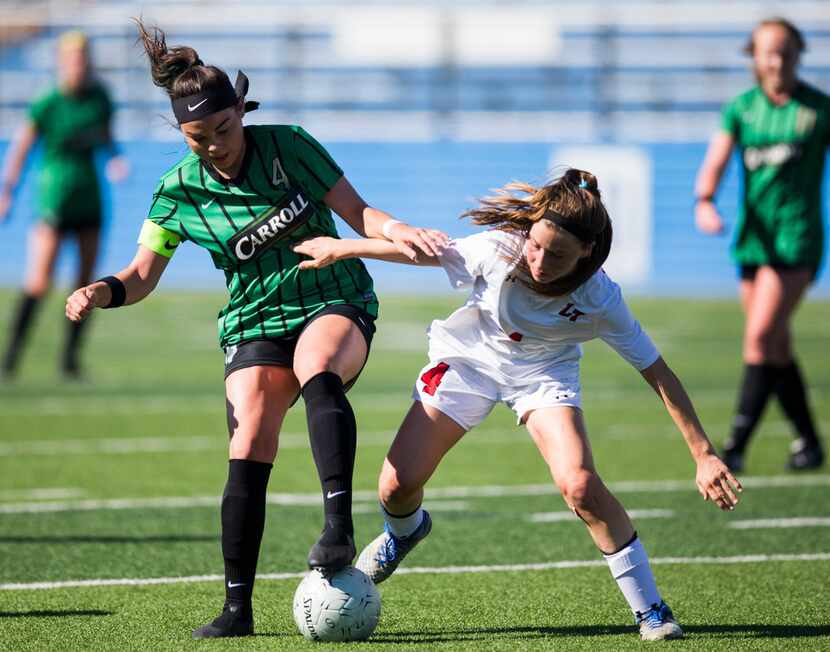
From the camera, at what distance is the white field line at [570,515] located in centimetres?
623

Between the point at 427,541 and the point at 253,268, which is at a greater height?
the point at 253,268

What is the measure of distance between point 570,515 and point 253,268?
2579mm

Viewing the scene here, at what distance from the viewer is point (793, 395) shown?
24.8 feet

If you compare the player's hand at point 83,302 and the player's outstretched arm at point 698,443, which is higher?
the player's hand at point 83,302

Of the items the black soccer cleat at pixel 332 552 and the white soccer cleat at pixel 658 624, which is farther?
the white soccer cleat at pixel 658 624

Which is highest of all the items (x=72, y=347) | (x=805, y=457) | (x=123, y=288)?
(x=123, y=288)

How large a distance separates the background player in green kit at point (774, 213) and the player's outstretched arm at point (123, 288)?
372 centimetres

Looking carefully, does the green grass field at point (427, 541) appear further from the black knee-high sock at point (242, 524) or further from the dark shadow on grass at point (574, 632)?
the black knee-high sock at point (242, 524)

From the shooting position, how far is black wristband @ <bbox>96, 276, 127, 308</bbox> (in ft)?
14.1

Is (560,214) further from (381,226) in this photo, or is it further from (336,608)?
(336,608)

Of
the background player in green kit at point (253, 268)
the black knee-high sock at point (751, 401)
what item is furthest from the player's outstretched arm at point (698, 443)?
the black knee-high sock at point (751, 401)

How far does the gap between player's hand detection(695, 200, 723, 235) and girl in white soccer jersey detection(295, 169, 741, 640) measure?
2.99 meters

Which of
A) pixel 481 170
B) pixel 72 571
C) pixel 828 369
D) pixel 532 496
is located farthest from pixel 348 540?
pixel 481 170

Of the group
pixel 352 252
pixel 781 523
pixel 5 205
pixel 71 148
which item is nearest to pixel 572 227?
pixel 352 252
